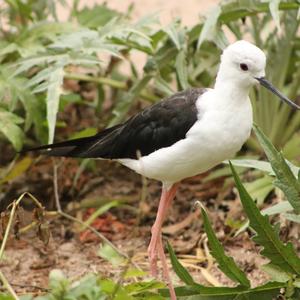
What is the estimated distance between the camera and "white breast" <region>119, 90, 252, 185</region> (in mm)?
3109

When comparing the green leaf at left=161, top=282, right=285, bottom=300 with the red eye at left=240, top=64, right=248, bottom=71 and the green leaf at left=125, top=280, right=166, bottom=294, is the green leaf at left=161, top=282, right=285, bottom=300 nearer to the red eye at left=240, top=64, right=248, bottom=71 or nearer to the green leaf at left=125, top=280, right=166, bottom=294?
the green leaf at left=125, top=280, right=166, bottom=294

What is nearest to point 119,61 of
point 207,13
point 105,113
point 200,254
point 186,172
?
point 105,113

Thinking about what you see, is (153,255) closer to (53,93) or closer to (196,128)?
(196,128)

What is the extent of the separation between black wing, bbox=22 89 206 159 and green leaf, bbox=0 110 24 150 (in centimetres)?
23

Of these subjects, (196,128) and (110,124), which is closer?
(196,128)

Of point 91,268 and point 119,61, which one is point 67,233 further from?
point 119,61

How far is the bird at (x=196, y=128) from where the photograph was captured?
123 inches

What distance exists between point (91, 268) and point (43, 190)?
818 millimetres

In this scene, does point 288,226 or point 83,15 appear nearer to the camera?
point 288,226

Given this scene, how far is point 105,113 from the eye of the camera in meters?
4.97

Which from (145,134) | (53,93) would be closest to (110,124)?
(53,93)

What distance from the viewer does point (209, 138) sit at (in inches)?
122

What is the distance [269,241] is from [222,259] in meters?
0.17

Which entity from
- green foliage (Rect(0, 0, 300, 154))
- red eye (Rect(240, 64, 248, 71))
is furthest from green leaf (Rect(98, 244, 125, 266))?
green foliage (Rect(0, 0, 300, 154))
